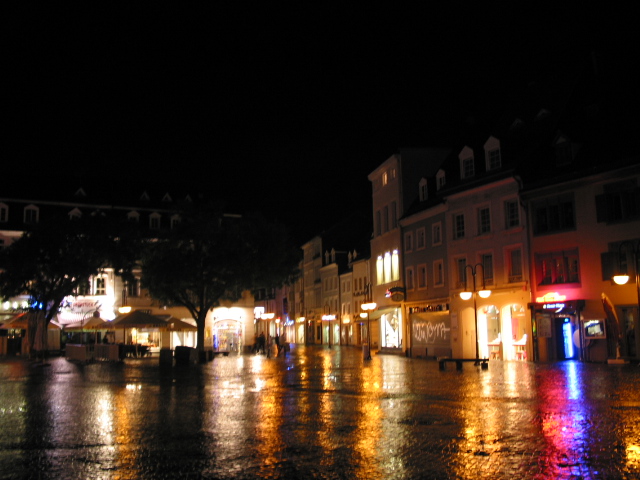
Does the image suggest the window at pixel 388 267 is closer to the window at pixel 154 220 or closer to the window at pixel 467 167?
the window at pixel 467 167

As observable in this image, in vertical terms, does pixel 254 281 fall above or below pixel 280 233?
below

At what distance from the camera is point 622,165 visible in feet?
109

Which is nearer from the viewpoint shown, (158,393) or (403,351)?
(158,393)

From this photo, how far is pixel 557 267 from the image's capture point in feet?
122

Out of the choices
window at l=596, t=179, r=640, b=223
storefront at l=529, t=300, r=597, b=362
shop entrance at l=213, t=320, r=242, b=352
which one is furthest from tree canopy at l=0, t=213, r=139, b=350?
window at l=596, t=179, r=640, b=223

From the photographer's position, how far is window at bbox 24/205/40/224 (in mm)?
65562

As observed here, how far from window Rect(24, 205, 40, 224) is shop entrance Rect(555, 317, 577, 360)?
155 feet

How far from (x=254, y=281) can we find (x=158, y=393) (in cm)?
3029

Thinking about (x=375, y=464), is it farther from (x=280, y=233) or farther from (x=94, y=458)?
(x=280, y=233)

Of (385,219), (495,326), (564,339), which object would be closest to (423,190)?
(385,219)

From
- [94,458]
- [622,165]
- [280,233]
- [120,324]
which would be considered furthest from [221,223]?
[94,458]

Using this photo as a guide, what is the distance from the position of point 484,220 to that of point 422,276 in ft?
27.8

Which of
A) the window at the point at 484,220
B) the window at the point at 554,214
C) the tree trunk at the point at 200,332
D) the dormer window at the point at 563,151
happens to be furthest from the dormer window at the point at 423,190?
the tree trunk at the point at 200,332

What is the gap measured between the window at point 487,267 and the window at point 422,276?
6934 millimetres
